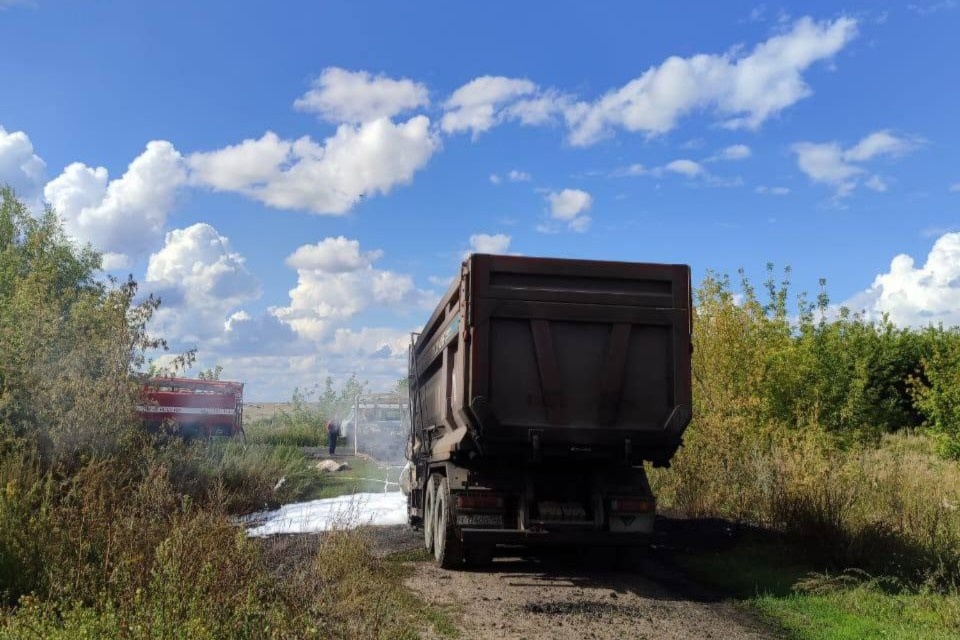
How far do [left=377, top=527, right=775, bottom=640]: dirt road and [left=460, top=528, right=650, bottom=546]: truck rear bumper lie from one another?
17.6 inches

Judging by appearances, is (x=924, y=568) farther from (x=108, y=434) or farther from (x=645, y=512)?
(x=108, y=434)

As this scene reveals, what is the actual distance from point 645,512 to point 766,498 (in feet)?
12.3

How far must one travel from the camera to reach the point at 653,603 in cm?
802

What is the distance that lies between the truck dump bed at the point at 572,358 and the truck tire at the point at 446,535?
2.72 ft

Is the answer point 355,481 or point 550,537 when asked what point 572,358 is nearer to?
point 550,537

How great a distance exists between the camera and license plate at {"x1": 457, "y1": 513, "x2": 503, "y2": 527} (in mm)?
9203

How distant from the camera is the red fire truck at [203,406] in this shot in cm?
2697

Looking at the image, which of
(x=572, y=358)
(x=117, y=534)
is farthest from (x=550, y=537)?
(x=117, y=534)

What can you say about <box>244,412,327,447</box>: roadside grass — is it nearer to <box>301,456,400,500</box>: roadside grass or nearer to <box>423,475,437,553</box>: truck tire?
<box>301,456,400,500</box>: roadside grass

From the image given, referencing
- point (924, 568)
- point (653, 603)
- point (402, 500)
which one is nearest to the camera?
point (653, 603)

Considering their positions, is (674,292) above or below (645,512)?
above

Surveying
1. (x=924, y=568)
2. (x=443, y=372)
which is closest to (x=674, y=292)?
(x=443, y=372)

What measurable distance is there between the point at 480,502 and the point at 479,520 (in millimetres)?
205

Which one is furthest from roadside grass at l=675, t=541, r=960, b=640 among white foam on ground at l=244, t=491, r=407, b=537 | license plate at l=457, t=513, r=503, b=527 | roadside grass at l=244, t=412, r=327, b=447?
roadside grass at l=244, t=412, r=327, b=447
